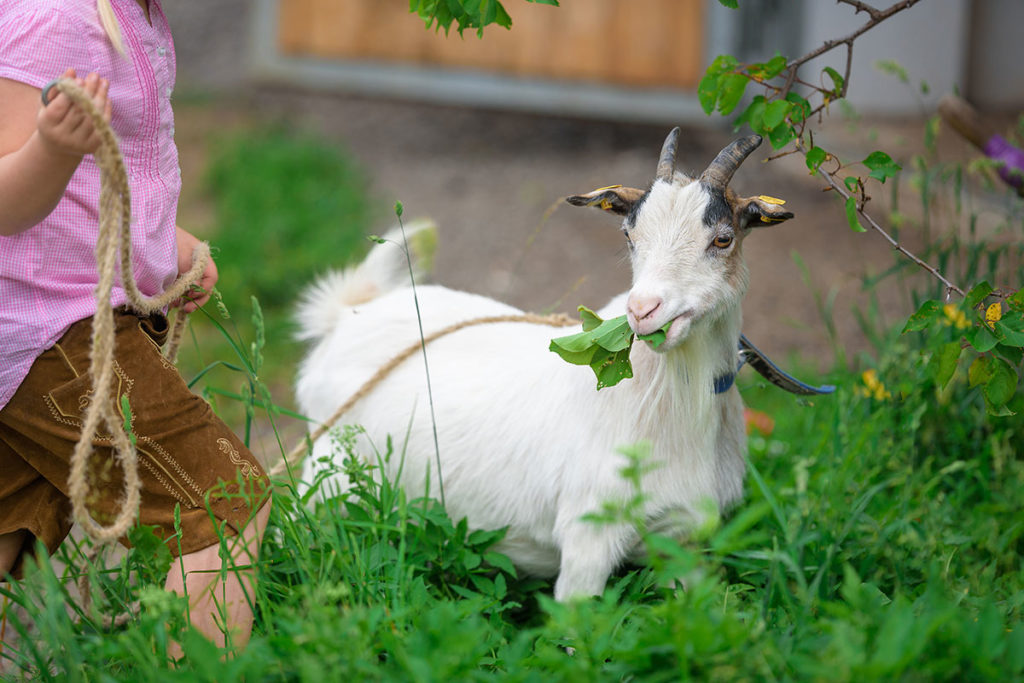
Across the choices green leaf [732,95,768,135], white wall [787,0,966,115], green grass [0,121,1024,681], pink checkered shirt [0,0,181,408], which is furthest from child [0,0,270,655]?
white wall [787,0,966,115]

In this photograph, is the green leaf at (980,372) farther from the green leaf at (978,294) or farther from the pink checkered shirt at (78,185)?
the pink checkered shirt at (78,185)

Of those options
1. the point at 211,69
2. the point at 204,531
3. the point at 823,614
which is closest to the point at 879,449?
the point at 823,614

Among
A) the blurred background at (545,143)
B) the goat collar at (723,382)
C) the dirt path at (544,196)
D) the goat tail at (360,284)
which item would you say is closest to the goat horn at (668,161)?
the goat collar at (723,382)

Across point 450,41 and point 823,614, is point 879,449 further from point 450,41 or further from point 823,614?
point 450,41

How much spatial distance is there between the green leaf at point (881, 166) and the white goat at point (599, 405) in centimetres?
23

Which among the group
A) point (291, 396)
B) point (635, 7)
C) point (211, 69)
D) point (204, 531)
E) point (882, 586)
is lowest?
point (291, 396)

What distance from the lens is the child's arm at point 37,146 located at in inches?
61.7

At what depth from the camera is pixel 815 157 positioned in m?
2.07

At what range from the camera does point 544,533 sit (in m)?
2.31

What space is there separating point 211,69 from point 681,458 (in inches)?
358

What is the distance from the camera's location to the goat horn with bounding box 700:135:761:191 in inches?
80.4

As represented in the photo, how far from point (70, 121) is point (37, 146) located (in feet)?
0.30

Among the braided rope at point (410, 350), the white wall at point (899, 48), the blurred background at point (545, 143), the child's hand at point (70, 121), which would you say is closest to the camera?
the child's hand at point (70, 121)

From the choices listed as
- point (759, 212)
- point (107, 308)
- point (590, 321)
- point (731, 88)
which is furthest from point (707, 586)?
point (731, 88)
